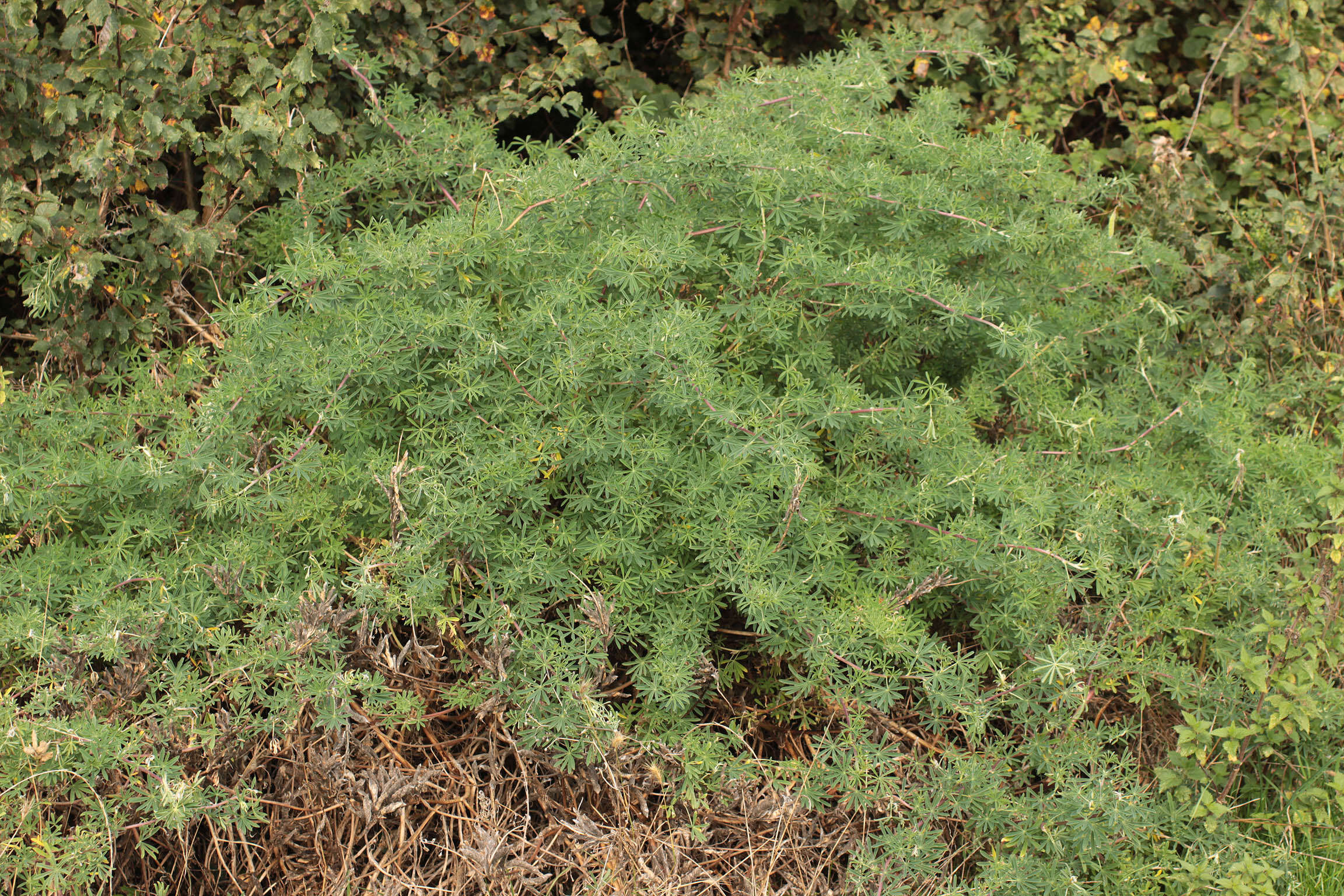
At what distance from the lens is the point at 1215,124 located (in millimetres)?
4859

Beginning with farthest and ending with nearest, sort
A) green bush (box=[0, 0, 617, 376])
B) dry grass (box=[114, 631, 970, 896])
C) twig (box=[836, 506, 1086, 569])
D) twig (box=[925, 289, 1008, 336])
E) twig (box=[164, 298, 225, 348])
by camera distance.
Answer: twig (box=[164, 298, 225, 348]), green bush (box=[0, 0, 617, 376]), twig (box=[925, 289, 1008, 336]), twig (box=[836, 506, 1086, 569]), dry grass (box=[114, 631, 970, 896])

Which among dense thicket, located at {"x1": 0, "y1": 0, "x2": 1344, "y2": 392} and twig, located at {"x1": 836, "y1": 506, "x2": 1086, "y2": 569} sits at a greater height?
dense thicket, located at {"x1": 0, "y1": 0, "x2": 1344, "y2": 392}

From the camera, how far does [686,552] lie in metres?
2.84

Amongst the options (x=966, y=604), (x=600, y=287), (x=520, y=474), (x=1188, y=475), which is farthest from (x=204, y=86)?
(x=1188, y=475)

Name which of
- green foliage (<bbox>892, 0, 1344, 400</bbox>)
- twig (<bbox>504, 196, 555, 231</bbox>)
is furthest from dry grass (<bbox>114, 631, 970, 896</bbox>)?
green foliage (<bbox>892, 0, 1344, 400</bbox>)

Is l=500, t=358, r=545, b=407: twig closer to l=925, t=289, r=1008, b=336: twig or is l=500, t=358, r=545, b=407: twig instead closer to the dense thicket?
l=925, t=289, r=1008, b=336: twig

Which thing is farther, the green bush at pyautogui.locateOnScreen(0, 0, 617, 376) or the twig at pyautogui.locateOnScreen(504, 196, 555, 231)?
the green bush at pyautogui.locateOnScreen(0, 0, 617, 376)

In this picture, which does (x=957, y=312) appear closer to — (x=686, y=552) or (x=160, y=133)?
(x=686, y=552)

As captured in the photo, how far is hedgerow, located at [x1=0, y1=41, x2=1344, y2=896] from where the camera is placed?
2.50 meters

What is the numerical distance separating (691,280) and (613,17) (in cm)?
219

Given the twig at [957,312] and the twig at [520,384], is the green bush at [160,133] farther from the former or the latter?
the twig at [957,312]

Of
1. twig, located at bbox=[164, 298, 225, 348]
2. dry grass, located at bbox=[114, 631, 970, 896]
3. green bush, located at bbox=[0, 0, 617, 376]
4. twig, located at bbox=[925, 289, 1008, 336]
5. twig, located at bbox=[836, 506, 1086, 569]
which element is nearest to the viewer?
dry grass, located at bbox=[114, 631, 970, 896]

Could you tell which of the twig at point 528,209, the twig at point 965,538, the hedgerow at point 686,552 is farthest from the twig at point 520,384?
the twig at point 965,538

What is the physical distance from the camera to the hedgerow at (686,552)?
8.19 ft
